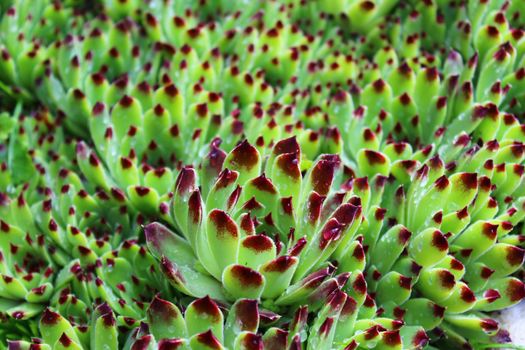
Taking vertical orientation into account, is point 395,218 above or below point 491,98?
below

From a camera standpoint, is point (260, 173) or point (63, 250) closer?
point (260, 173)

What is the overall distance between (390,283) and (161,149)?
702 millimetres

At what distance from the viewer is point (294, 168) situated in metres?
1.42

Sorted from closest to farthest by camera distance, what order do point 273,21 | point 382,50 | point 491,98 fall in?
point 491,98 < point 382,50 < point 273,21

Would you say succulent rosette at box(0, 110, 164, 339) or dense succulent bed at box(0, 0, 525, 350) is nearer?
dense succulent bed at box(0, 0, 525, 350)

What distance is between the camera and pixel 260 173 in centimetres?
154

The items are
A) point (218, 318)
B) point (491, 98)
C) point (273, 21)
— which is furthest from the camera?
point (273, 21)

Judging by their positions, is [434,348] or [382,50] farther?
[382,50]

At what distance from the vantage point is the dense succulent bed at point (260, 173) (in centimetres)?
137

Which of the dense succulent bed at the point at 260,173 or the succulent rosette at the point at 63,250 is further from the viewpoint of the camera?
the succulent rosette at the point at 63,250

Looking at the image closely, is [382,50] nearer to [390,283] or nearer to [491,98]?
[491,98]

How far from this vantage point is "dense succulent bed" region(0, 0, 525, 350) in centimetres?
137

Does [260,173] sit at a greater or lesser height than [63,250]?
greater

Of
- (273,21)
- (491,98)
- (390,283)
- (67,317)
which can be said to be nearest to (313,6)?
(273,21)
